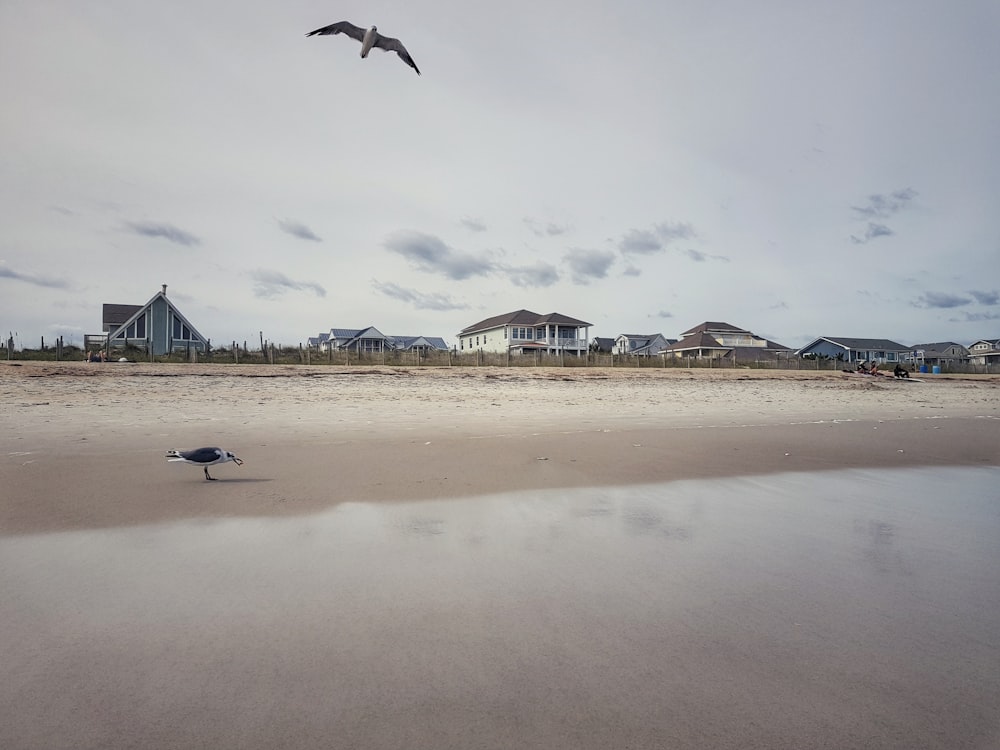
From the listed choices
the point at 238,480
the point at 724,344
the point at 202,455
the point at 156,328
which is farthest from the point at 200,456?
the point at 724,344

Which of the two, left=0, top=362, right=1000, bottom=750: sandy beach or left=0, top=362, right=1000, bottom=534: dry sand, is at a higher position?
left=0, top=362, right=1000, bottom=534: dry sand

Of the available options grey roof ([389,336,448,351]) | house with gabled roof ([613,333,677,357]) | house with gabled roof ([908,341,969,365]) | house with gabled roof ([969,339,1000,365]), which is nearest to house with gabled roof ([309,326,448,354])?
grey roof ([389,336,448,351])

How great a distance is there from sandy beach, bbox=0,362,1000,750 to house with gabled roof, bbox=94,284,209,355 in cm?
3723

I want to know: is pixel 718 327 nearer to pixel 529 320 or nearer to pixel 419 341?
pixel 529 320

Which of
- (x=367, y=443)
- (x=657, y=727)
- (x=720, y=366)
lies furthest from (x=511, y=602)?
(x=720, y=366)

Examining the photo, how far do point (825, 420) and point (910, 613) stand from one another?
13.1 m

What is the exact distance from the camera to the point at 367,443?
9.59 m

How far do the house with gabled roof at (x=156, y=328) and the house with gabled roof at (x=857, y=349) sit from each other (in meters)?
74.3

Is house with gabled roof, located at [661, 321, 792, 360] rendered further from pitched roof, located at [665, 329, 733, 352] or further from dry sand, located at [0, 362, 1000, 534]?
dry sand, located at [0, 362, 1000, 534]

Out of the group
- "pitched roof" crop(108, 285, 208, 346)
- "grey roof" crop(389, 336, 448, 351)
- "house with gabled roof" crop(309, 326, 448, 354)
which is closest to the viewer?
"pitched roof" crop(108, 285, 208, 346)

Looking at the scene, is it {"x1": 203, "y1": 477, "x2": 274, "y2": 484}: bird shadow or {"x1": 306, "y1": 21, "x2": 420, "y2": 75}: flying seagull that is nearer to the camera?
{"x1": 203, "y1": 477, "x2": 274, "y2": 484}: bird shadow

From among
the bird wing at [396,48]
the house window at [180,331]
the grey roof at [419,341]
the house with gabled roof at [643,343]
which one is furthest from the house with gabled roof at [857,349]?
the bird wing at [396,48]

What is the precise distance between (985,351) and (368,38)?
122762mm

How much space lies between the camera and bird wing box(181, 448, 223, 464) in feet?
21.7
